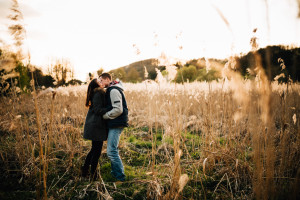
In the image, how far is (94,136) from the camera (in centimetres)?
276

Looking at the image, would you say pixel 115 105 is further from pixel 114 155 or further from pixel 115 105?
pixel 114 155

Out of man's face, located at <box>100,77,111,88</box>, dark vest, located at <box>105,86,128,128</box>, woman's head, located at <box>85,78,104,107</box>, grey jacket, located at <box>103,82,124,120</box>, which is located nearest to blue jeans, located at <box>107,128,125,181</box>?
dark vest, located at <box>105,86,128,128</box>

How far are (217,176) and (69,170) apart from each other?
2740 mm

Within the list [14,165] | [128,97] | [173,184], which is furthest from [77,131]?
[128,97]

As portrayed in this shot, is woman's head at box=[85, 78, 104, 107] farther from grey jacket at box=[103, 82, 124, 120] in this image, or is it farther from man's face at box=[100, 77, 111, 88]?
grey jacket at box=[103, 82, 124, 120]

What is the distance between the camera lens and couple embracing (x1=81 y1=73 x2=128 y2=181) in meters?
2.79

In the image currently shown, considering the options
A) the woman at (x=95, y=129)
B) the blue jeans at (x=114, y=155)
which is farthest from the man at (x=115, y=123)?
the woman at (x=95, y=129)

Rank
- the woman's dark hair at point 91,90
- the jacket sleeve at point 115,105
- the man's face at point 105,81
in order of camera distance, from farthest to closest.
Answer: the man's face at point 105,81 < the woman's dark hair at point 91,90 < the jacket sleeve at point 115,105

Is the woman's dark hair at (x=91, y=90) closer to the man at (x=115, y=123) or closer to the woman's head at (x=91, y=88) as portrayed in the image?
the woman's head at (x=91, y=88)

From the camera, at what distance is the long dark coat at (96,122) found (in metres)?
2.78

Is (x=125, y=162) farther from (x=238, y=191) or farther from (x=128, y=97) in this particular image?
(x=128, y=97)

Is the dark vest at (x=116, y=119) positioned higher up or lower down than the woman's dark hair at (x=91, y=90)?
lower down

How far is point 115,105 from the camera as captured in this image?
2793 millimetres

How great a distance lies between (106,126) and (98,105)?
0.44 meters
